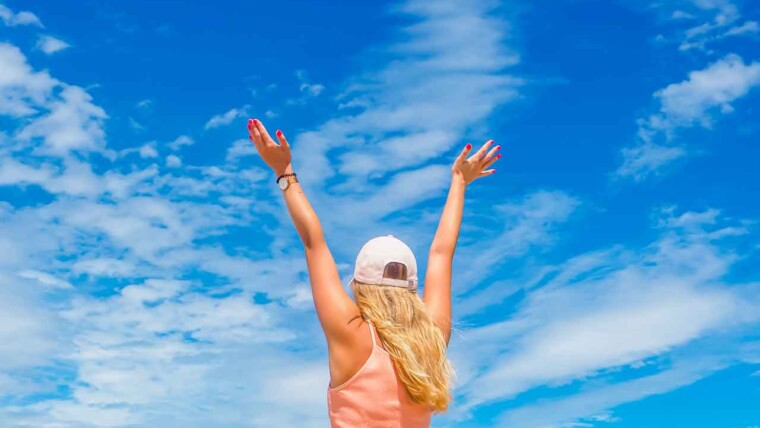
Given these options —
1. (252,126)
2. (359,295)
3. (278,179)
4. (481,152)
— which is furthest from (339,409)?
(481,152)

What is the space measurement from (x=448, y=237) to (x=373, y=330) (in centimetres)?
200

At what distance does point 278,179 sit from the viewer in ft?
24.5

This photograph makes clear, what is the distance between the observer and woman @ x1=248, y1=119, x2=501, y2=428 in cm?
675

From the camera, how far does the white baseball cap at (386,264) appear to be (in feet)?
23.6

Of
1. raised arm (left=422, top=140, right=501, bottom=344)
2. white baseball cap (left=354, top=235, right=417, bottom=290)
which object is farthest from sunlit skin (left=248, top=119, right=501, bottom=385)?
white baseball cap (left=354, top=235, right=417, bottom=290)

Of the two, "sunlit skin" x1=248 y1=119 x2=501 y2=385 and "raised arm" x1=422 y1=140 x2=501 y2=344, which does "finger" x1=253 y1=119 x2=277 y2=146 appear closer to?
"sunlit skin" x1=248 y1=119 x2=501 y2=385

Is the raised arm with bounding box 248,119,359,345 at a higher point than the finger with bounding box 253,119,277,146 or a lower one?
lower

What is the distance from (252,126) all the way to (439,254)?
7.67 ft

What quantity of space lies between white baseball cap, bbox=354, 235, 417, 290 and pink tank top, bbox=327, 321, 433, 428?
1.70ft

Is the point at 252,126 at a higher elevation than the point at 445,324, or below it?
higher

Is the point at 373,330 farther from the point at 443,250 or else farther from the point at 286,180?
the point at 443,250

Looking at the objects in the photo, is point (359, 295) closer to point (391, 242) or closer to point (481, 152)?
point (391, 242)

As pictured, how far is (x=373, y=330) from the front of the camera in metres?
6.89

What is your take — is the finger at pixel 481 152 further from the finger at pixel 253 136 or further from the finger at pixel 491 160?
the finger at pixel 253 136
